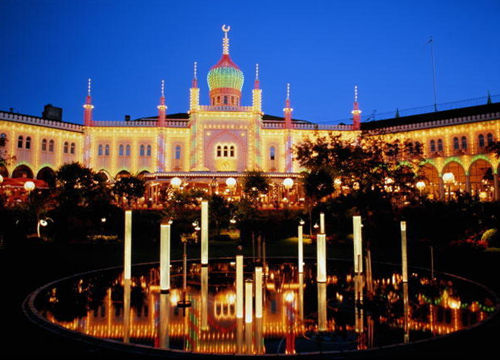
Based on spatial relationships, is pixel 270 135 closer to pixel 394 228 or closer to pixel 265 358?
pixel 394 228

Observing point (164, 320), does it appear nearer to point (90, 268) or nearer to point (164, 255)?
point (164, 255)

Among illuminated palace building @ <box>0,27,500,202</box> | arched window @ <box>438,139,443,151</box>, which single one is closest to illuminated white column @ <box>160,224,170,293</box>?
illuminated palace building @ <box>0,27,500,202</box>

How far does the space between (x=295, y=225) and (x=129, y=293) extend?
2029cm

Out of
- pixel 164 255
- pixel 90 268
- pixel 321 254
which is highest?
pixel 164 255

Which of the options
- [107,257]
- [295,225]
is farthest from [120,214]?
[295,225]

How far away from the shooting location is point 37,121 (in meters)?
47.1

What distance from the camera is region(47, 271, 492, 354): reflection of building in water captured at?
28.1 feet

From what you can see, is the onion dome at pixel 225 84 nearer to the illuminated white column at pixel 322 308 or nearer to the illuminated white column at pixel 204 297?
the illuminated white column at pixel 204 297

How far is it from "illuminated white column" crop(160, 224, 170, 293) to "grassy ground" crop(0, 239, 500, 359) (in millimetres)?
3766

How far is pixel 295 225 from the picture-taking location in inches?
1254

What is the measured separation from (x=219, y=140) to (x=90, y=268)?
33.6m

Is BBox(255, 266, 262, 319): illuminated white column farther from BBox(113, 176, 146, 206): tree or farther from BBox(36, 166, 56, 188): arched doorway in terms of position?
BBox(36, 166, 56, 188): arched doorway

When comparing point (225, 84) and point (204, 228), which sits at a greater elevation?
point (225, 84)

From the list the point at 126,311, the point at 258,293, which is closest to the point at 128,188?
the point at 126,311
